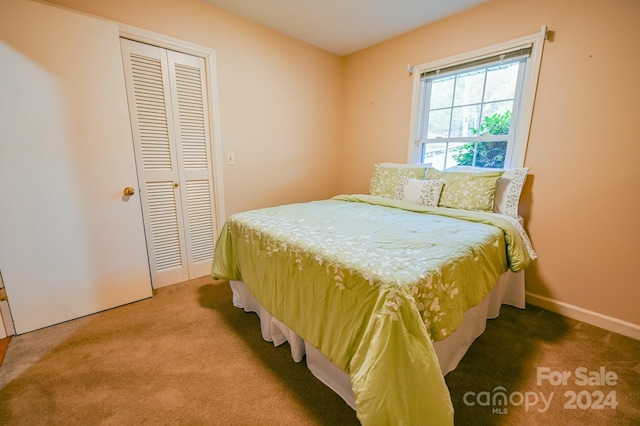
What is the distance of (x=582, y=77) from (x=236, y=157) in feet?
9.02

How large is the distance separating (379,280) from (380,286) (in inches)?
0.8

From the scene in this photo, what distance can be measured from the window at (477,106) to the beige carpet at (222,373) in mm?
1351

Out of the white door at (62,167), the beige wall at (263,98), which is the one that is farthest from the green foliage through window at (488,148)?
the white door at (62,167)

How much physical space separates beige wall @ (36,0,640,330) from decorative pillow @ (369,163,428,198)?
35cm

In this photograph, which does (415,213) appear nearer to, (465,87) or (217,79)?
(465,87)

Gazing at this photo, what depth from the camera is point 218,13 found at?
2264mm

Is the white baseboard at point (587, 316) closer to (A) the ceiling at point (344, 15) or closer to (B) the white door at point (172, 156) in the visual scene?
(A) the ceiling at point (344, 15)

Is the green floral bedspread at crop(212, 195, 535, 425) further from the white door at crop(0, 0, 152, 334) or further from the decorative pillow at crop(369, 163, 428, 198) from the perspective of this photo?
the white door at crop(0, 0, 152, 334)

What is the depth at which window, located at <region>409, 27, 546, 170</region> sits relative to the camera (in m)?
2.00

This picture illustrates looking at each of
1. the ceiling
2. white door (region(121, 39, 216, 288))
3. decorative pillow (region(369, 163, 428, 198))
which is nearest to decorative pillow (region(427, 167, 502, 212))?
decorative pillow (region(369, 163, 428, 198))

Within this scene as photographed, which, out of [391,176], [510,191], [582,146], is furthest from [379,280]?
[582,146]

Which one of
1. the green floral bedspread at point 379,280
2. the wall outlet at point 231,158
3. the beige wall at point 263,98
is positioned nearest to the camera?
the green floral bedspread at point 379,280

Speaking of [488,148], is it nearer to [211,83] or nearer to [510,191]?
[510,191]

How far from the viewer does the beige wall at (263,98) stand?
209 centimetres
